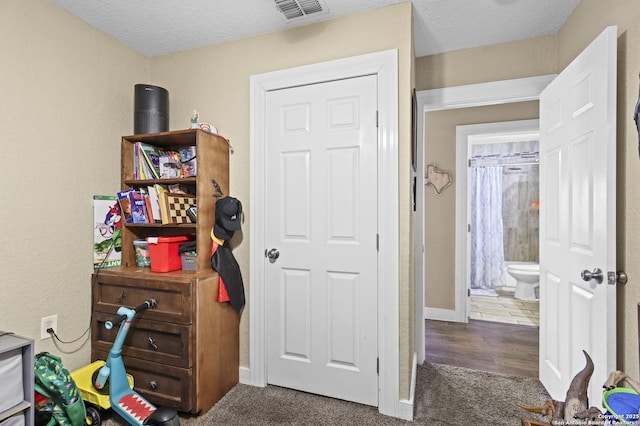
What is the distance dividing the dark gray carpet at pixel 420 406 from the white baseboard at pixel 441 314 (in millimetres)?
1299

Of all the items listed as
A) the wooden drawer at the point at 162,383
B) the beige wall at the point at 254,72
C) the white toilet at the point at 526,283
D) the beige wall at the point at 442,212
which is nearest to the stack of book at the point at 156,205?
the beige wall at the point at 254,72

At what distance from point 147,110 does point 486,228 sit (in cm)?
529

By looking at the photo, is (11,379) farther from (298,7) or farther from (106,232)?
(298,7)

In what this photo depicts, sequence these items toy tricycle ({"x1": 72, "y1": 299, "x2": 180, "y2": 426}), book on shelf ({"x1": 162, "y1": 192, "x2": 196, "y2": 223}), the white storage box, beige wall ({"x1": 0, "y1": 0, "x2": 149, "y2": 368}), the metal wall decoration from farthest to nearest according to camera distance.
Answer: the metal wall decoration < book on shelf ({"x1": 162, "y1": 192, "x2": 196, "y2": 223}) < beige wall ({"x1": 0, "y1": 0, "x2": 149, "y2": 368}) < toy tricycle ({"x1": 72, "y1": 299, "x2": 180, "y2": 426}) < the white storage box

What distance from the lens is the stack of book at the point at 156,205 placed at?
2.22 m

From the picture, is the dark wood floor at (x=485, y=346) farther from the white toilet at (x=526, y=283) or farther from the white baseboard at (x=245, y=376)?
the white baseboard at (x=245, y=376)

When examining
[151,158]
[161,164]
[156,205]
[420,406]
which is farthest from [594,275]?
[151,158]

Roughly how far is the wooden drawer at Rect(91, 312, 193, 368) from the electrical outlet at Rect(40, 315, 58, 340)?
23 cm

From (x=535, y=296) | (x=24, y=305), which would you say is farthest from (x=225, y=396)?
(x=535, y=296)

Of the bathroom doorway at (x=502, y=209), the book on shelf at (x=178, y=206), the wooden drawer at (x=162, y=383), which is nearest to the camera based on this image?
the wooden drawer at (x=162, y=383)

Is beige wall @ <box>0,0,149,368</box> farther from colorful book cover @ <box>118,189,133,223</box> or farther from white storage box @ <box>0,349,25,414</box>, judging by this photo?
white storage box @ <box>0,349,25,414</box>

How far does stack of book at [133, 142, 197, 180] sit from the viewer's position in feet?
7.78

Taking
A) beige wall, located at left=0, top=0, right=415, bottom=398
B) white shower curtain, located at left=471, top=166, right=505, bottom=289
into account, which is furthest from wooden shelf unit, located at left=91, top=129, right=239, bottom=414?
white shower curtain, located at left=471, top=166, right=505, bottom=289

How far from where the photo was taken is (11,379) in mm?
1510
